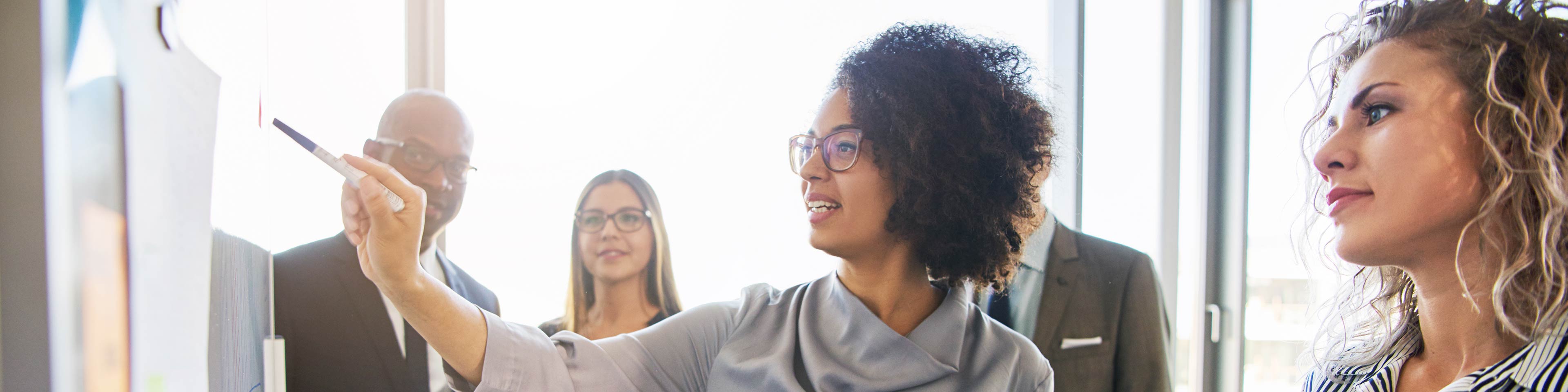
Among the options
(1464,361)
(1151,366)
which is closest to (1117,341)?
(1151,366)

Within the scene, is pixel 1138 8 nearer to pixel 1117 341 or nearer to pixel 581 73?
pixel 1117 341

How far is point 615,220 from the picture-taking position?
1154mm

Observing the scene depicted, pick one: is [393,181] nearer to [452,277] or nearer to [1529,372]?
[452,277]

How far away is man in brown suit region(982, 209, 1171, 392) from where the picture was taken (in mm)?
1312

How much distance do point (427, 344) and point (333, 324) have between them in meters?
0.13

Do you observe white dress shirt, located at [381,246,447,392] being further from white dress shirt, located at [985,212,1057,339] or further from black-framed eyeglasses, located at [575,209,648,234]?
white dress shirt, located at [985,212,1057,339]

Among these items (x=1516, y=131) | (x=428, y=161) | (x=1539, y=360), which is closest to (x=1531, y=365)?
(x=1539, y=360)

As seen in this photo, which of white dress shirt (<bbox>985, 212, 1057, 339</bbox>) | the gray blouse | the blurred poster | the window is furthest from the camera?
the window

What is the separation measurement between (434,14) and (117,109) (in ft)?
1.53

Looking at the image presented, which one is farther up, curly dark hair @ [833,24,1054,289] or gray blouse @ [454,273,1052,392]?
curly dark hair @ [833,24,1054,289]

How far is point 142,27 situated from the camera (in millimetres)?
735

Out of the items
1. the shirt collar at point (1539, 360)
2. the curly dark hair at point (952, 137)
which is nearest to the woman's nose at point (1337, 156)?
the shirt collar at point (1539, 360)

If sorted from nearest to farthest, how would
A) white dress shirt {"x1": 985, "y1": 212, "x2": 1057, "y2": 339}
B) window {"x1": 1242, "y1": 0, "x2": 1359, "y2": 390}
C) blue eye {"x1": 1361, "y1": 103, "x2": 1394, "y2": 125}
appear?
blue eye {"x1": 1361, "y1": 103, "x2": 1394, "y2": 125} → white dress shirt {"x1": 985, "y1": 212, "x2": 1057, "y2": 339} → window {"x1": 1242, "y1": 0, "x2": 1359, "y2": 390}

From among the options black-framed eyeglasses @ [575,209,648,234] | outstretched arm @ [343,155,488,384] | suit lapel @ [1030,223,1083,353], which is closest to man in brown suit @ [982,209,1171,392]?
suit lapel @ [1030,223,1083,353]
